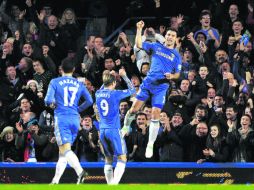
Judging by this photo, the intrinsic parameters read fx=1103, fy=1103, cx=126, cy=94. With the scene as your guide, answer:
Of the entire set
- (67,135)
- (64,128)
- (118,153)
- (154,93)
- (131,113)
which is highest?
(154,93)

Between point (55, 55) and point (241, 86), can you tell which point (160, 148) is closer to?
point (241, 86)

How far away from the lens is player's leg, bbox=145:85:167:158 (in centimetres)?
1927

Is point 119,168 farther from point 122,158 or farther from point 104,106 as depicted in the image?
point 104,106

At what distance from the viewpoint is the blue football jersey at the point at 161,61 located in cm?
1914

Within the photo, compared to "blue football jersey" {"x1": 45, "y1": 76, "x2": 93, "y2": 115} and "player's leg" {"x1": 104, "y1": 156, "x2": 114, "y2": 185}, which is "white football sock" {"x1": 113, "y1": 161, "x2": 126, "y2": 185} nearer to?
"player's leg" {"x1": 104, "y1": 156, "x2": 114, "y2": 185}

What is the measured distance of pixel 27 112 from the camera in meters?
22.0

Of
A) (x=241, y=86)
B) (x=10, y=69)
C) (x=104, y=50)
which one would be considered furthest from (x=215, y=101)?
(x=10, y=69)

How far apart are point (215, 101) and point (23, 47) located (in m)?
4.71

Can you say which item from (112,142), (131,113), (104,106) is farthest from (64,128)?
(131,113)

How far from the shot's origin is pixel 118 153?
760 inches

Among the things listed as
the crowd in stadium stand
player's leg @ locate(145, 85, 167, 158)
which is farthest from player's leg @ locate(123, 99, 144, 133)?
player's leg @ locate(145, 85, 167, 158)

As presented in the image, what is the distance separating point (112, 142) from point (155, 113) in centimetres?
93

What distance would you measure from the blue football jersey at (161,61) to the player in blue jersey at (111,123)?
50 centimetres

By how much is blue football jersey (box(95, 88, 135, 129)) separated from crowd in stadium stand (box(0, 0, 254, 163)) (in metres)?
1.92
